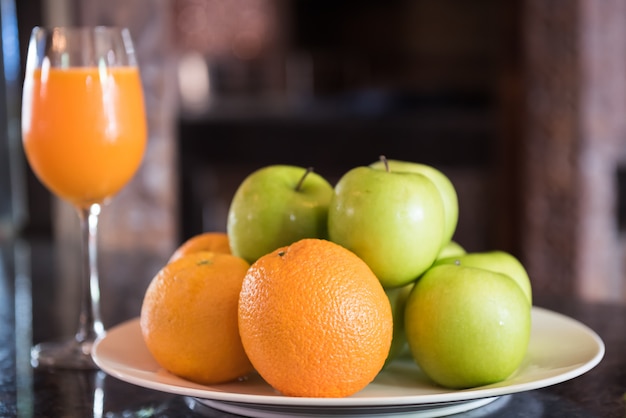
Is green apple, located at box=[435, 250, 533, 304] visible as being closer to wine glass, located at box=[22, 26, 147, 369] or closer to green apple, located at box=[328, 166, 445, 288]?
green apple, located at box=[328, 166, 445, 288]

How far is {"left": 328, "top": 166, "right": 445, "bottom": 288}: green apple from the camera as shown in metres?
0.75

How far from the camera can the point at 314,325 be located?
678mm

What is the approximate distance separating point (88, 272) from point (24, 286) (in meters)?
0.38

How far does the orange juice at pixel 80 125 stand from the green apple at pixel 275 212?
275 mm

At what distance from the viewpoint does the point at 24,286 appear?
135cm

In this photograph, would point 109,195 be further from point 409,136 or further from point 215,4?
point 215,4

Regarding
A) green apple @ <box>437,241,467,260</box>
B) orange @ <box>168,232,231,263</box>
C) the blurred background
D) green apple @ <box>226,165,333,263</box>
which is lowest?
the blurred background

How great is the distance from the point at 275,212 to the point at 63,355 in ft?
1.00

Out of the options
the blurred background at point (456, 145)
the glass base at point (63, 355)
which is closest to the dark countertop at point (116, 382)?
the glass base at point (63, 355)

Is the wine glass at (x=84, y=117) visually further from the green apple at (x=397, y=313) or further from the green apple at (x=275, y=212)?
the green apple at (x=397, y=313)

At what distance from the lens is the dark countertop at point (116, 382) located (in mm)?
748

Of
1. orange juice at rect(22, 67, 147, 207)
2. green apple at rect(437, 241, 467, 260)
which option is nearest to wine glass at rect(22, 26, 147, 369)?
orange juice at rect(22, 67, 147, 207)

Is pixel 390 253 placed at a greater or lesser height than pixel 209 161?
greater

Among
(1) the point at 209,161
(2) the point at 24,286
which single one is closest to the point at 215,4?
(1) the point at 209,161
